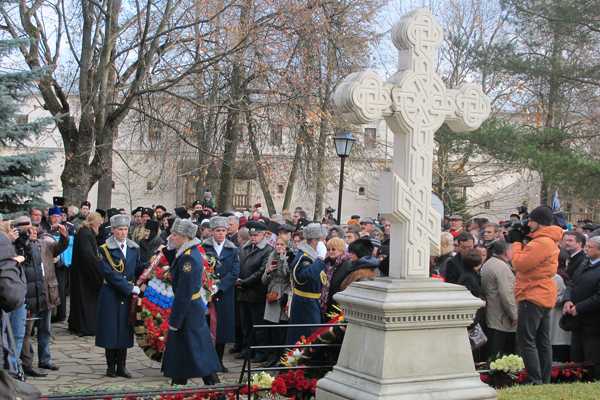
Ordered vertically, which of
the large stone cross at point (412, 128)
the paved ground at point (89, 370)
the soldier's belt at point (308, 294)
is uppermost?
the large stone cross at point (412, 128)

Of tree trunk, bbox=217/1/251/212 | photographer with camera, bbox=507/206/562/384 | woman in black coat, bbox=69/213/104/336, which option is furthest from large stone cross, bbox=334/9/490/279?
tree trunk, bbox=217/1/251/212

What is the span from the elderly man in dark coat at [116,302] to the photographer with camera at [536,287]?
182 inches

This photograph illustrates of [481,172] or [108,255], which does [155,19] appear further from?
[481,172]

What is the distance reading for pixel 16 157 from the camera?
41.3ft

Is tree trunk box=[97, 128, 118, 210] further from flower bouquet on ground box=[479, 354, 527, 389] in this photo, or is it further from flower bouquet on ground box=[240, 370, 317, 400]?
flower bouquet on ground box=[479, 354, 527, 389]

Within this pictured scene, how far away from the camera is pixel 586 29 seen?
22000 millimetres

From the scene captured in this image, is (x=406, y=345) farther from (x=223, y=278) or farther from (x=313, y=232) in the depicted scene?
(x=223, y=278)

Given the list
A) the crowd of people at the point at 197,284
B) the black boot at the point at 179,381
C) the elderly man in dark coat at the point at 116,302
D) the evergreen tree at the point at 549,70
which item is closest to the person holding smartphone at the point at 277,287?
the crowd of people at the point at 197,284

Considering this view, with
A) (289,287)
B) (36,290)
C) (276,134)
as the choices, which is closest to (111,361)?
(36,290)

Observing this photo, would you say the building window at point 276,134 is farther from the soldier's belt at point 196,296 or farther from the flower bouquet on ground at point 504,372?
the flower bouquet on ground at point 504,372

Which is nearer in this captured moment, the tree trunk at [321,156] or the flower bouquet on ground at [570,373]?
the flower bouquet on ground at [570,373]

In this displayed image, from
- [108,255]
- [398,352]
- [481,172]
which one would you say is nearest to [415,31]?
[398,352]

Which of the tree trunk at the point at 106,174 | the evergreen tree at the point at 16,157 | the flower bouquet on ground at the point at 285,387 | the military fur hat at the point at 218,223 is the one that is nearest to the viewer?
the flower bouquet on ground at the point at 285,387

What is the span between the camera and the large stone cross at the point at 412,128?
611cm
